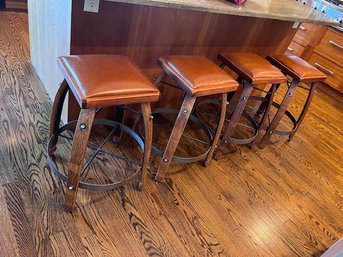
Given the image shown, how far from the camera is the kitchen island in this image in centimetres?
137

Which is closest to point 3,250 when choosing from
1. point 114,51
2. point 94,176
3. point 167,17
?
point 94,176

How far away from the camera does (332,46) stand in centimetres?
321

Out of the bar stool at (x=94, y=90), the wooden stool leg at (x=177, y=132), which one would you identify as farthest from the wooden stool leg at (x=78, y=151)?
the wooden stool leg at (x=177, y=132)

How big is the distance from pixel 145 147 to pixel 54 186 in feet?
1.80

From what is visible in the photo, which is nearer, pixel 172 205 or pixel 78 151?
pixel 78 151

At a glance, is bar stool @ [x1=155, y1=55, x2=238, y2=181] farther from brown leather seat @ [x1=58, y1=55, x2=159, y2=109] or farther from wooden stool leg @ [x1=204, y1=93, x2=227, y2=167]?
brown leather seat @ [x1=58, y1=55, x2=159, y2=109]

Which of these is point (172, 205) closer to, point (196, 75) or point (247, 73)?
point (196, 75)

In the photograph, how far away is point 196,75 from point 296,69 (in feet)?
2.95

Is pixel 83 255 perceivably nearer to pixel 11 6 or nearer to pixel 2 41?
pixel 2 41

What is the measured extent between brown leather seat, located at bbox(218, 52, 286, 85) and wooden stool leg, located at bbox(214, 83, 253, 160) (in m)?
0.06

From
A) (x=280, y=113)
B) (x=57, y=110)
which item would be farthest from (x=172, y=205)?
(x=280, y=113)

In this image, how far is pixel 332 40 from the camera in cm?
318

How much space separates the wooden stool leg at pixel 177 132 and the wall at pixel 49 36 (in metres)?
0.67

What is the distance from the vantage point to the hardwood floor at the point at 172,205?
1300 mm
